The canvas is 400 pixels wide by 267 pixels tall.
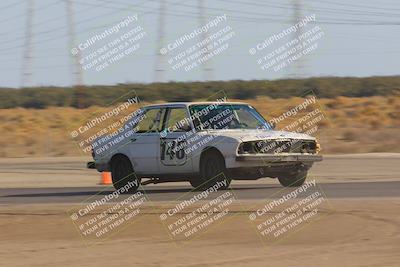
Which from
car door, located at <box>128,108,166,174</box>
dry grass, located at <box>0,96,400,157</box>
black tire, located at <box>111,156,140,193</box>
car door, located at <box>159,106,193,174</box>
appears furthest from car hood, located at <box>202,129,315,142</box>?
dry grass, located at <box>0,96,400,157</box>

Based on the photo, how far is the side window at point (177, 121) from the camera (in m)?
18.7

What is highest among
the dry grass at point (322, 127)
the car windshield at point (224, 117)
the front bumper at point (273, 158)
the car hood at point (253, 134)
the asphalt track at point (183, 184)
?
the car windshield at point (224, 117)

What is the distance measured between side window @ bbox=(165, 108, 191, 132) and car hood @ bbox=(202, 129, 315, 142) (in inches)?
19.5

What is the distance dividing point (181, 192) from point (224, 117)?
5.46 feet

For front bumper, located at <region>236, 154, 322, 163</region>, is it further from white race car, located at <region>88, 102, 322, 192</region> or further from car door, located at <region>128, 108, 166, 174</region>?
car door, located at <region>128, 108, 166, 174</region>

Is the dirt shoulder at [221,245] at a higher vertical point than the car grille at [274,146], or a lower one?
higher

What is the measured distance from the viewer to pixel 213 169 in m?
18.3

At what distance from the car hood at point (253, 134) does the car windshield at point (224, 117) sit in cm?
26

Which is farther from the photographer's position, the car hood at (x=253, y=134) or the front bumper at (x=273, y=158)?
the car hood at (x=253, y=134)

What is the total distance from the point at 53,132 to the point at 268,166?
44217 millimetres

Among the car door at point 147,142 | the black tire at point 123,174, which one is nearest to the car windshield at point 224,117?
the car door at point 147,142

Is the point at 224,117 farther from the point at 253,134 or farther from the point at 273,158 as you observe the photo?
the point at 273,158

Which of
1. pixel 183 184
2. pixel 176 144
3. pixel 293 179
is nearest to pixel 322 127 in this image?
pixel 183 184

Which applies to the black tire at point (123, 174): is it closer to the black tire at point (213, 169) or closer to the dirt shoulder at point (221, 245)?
the black tire at point (213, 169)
